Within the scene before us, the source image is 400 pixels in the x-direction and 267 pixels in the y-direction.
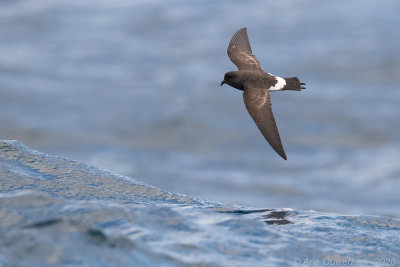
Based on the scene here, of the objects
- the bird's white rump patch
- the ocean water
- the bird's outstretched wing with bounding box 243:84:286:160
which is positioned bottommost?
the ocean water

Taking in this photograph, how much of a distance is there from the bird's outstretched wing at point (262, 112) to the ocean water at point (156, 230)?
4.04ft

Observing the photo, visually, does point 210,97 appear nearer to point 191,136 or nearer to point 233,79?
point 191,136

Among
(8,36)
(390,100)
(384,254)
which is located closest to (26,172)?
(384,254)

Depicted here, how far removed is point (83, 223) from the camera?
5.02 meters

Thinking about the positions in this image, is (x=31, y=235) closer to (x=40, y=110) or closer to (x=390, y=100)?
(x=40, y=110)

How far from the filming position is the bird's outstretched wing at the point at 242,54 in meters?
8.80

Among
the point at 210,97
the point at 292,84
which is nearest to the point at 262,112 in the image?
the point at 292,84

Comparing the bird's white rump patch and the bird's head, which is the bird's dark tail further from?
the bird's head

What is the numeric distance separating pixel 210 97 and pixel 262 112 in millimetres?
12217

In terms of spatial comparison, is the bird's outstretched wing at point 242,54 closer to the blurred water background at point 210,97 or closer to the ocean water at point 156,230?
the ocean water at point 156,230

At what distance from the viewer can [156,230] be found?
5164 mm

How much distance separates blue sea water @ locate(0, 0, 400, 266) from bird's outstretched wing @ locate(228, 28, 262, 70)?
2.22m

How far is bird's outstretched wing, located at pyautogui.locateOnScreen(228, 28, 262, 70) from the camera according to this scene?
880cm

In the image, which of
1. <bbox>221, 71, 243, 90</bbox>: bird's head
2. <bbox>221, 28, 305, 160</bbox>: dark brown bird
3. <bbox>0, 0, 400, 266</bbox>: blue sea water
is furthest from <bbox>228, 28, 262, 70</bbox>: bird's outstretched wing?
<bbox>0, 0, 400, 266</bbox>: blue sea water
